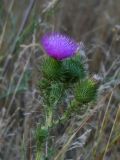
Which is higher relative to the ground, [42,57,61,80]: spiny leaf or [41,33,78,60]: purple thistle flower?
[41,33,78,60]: purple thistle flower

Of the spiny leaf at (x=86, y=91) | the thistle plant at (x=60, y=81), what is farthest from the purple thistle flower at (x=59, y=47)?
the spiny leaf at (x=86, y=91)

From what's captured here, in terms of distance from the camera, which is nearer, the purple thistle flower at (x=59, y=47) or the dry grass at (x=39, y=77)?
the purple thistle flower at (x=59, y=47)

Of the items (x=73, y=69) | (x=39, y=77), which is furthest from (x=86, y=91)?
(x=39, y=77)

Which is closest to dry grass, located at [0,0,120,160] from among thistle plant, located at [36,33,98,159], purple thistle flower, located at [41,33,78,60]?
thistle plant, located at [36,33,98,159]

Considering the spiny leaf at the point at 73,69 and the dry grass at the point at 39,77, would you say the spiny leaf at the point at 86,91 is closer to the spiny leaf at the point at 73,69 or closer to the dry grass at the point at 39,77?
the spiny leaf at the point at 73,69

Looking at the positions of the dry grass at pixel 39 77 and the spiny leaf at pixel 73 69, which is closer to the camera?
the spiny leaf at pixel 73 69

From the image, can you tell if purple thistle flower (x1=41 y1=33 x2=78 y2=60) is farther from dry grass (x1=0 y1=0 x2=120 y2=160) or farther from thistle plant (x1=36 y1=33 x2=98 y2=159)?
dry grass (x1=0 y1=0 x2=120 y2=160)

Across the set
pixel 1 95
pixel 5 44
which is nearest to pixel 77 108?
pixel 1 95

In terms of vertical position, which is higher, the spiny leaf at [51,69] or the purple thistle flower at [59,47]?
the purple thistle flower at [59,47]

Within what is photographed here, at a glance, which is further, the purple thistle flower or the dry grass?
the dry grass
